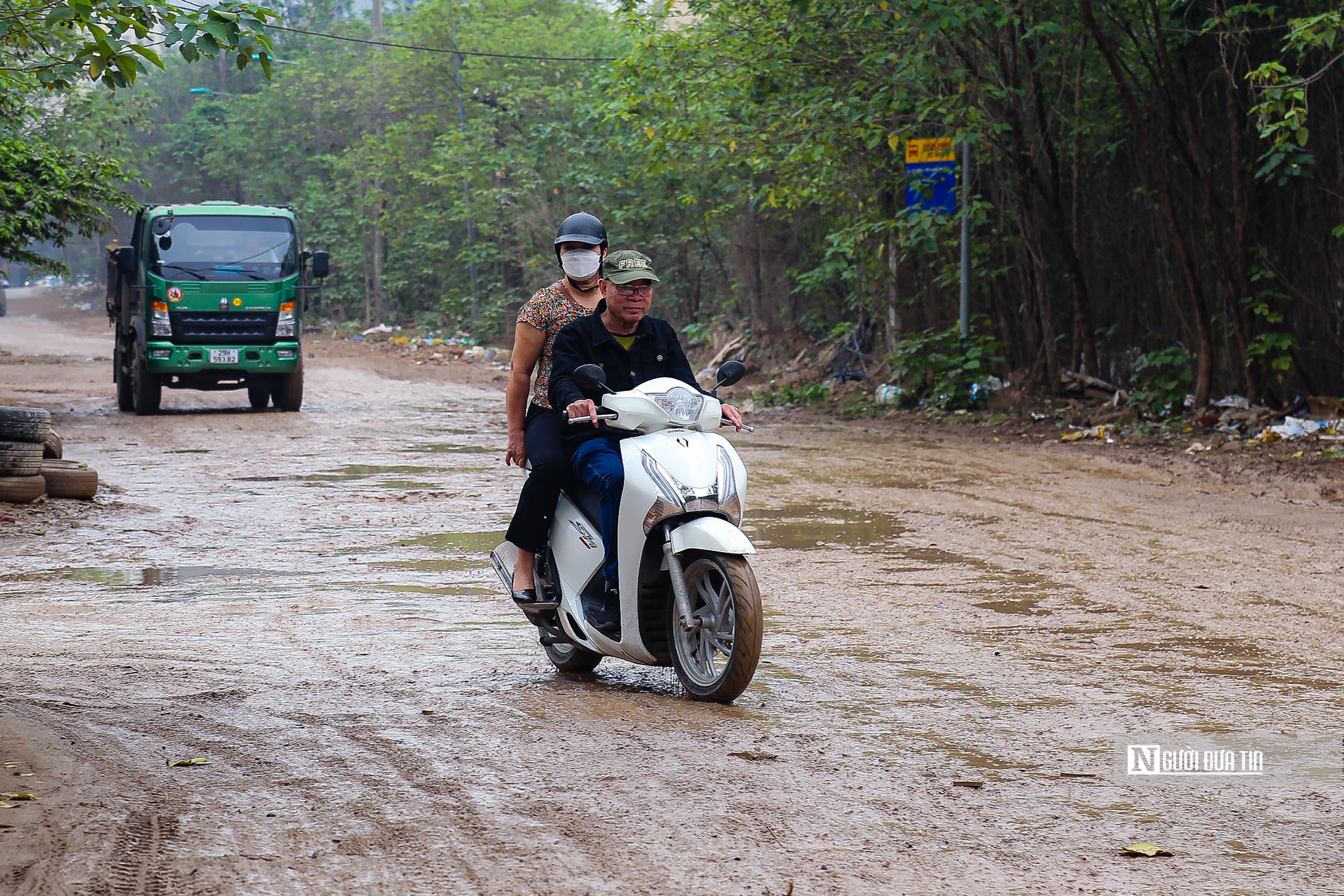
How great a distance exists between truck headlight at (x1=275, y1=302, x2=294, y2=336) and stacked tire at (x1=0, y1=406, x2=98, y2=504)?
29.8ft

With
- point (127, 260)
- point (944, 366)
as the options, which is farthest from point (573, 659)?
point (127, 260)

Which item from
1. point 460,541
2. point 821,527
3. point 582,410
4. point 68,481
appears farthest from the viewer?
point 68,481

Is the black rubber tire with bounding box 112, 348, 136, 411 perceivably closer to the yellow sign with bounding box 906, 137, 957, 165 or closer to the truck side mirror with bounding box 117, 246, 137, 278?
the truck side mirror with bounding box 117, 246, 137, 278

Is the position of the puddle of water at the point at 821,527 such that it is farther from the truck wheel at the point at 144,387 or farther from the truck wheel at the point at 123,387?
the truck wheel at the point at 123,387

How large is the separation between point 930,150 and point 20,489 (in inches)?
474

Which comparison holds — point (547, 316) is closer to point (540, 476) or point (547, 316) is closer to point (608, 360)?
point (608, 360)

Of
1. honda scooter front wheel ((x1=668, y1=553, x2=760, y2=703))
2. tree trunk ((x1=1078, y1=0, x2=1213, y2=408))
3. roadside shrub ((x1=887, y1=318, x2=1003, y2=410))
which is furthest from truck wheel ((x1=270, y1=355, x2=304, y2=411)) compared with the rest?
honda scooter front wheel ((x1=668, y1=553, x2=760, y2=703))

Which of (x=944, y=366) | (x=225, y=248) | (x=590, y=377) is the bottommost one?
(x=944, y=366)

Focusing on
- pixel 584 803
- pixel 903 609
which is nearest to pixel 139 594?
pixel 903 609

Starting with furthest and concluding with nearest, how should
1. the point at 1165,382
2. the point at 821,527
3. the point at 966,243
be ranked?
the point at 966,243 → the point at 1165,382 → the point at 821,527

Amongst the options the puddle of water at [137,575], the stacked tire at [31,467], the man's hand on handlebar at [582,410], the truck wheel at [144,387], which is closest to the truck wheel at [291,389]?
the truck wheel at [144,387]

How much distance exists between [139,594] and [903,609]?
4.38 metres

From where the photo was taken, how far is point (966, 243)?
19.5m

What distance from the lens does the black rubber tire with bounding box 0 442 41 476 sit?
11.5 metres
